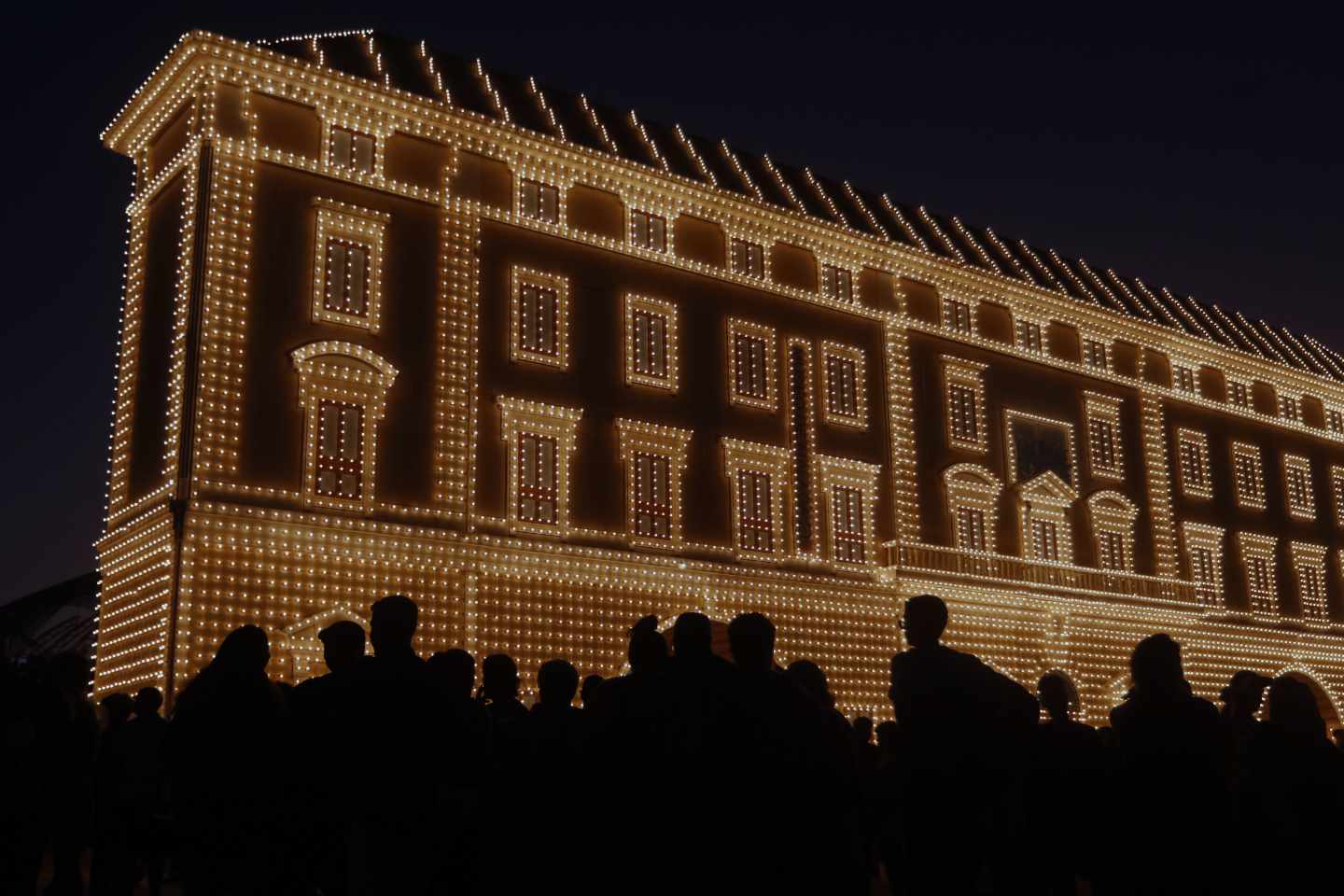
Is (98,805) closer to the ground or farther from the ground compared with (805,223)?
closer to the ground

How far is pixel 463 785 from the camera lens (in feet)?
20.1

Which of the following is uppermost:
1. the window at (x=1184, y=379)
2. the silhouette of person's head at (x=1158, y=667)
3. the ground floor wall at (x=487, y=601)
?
the window at (x=1184, y=379)

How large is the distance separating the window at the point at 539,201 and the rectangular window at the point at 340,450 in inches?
220

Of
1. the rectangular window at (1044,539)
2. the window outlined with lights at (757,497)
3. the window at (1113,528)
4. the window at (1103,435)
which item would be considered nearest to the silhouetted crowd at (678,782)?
the window outlined with lights at (757,497)

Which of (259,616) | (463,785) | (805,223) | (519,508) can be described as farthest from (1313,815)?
(805,223)

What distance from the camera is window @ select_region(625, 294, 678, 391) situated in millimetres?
27750

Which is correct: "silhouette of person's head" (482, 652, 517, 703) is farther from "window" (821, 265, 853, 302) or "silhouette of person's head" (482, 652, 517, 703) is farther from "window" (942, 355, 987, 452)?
"window" (942, 355, 987, 452)

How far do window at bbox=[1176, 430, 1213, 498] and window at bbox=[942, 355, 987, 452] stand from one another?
308 inches

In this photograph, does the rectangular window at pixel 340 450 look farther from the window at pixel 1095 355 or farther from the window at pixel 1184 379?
the window at pixel 1184 379

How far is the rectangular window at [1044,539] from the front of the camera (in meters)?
33.5

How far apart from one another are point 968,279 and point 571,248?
1132cm

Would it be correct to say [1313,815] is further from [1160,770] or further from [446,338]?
[446,338]

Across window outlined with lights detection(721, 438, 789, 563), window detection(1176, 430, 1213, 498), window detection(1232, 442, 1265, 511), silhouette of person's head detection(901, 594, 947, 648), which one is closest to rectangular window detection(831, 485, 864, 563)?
window outlined with lights detection(721, 438, 789, 563)

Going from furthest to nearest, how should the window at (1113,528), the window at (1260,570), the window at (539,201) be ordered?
the window at (1260,570) < the window at (1113,528) < the window at (539,201)
